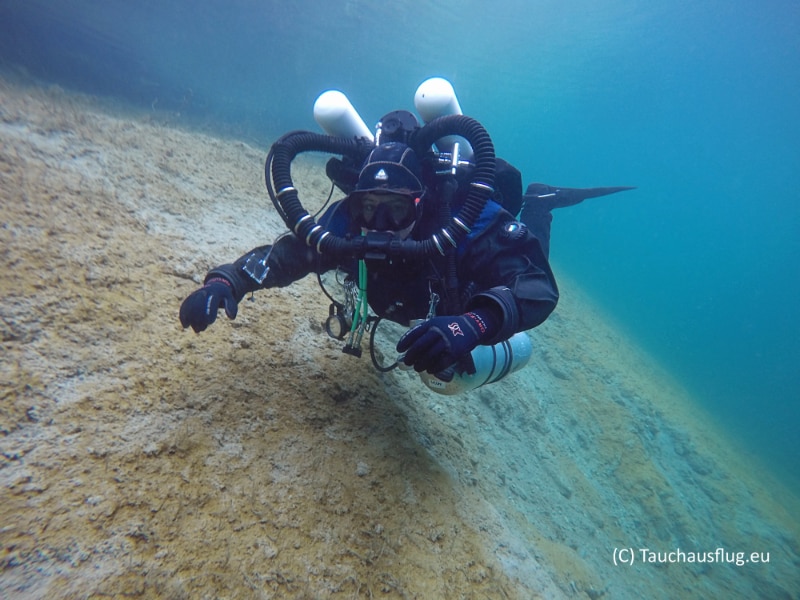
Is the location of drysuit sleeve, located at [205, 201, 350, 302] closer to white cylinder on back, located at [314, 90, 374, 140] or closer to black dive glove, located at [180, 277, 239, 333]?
black dive glove, located at [180, 277, 239, 333]

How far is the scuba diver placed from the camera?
79.6 inches

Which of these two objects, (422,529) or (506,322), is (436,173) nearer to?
(506,322)

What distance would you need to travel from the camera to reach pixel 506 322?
1.97m

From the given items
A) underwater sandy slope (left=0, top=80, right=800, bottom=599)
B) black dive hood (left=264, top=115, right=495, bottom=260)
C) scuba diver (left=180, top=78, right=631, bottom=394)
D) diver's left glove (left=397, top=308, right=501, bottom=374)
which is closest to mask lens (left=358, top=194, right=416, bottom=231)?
scuba diver (left=180, top=78, right=631, bottom=394)

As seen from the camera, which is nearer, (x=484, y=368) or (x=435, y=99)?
(x=484, y=368)

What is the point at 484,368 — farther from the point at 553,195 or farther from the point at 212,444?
the point at 553,195

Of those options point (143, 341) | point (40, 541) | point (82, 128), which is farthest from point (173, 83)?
point (40, 541)

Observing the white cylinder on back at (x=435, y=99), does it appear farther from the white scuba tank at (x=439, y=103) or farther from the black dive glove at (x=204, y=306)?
the black dive glove at (x=204, y=306)

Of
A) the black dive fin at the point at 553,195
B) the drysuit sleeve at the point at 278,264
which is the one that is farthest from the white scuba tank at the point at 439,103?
the black dive fin at the point at 553,195

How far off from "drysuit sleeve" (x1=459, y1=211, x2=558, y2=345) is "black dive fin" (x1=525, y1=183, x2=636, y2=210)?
3.01 metres

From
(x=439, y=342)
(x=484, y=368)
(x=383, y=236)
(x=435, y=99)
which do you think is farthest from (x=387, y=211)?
(x=484, y=368)

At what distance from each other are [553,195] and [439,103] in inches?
119

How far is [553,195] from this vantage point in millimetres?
5184

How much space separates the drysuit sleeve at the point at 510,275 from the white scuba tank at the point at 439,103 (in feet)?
2.74
